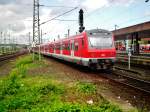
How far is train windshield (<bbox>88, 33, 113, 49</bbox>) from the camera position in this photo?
22328mm

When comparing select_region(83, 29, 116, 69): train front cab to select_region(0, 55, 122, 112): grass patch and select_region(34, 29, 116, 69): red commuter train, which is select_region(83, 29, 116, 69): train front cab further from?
select_region(0, 55, 122, 112): grass patch

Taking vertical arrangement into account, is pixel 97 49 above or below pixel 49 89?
above

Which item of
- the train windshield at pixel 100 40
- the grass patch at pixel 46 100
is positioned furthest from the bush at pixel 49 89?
the train windshield at pixel 100 40

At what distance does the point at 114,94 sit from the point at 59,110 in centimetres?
501

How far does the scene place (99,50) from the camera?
2214 cm

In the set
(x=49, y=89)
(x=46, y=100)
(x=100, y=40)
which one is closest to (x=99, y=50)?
(x=100, y=40)

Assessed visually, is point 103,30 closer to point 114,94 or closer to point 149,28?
point 114,94

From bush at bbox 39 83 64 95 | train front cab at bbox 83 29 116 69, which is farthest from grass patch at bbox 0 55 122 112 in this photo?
train front cab at bbox 83 29 116 69

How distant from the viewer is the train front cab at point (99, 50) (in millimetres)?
21880

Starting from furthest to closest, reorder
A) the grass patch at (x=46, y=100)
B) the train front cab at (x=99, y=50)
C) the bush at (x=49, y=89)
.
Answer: the train front cab at (x=99, y=50), the bush at (x=49, y=89), the grass patch at (x=46, y=100)

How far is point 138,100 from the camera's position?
1202 centimetres

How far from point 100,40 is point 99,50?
0.91 meters

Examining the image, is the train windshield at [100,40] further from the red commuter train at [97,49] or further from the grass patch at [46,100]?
the grass patch at [46,100]

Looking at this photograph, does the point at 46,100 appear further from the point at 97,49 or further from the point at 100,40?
the point at 100,40
